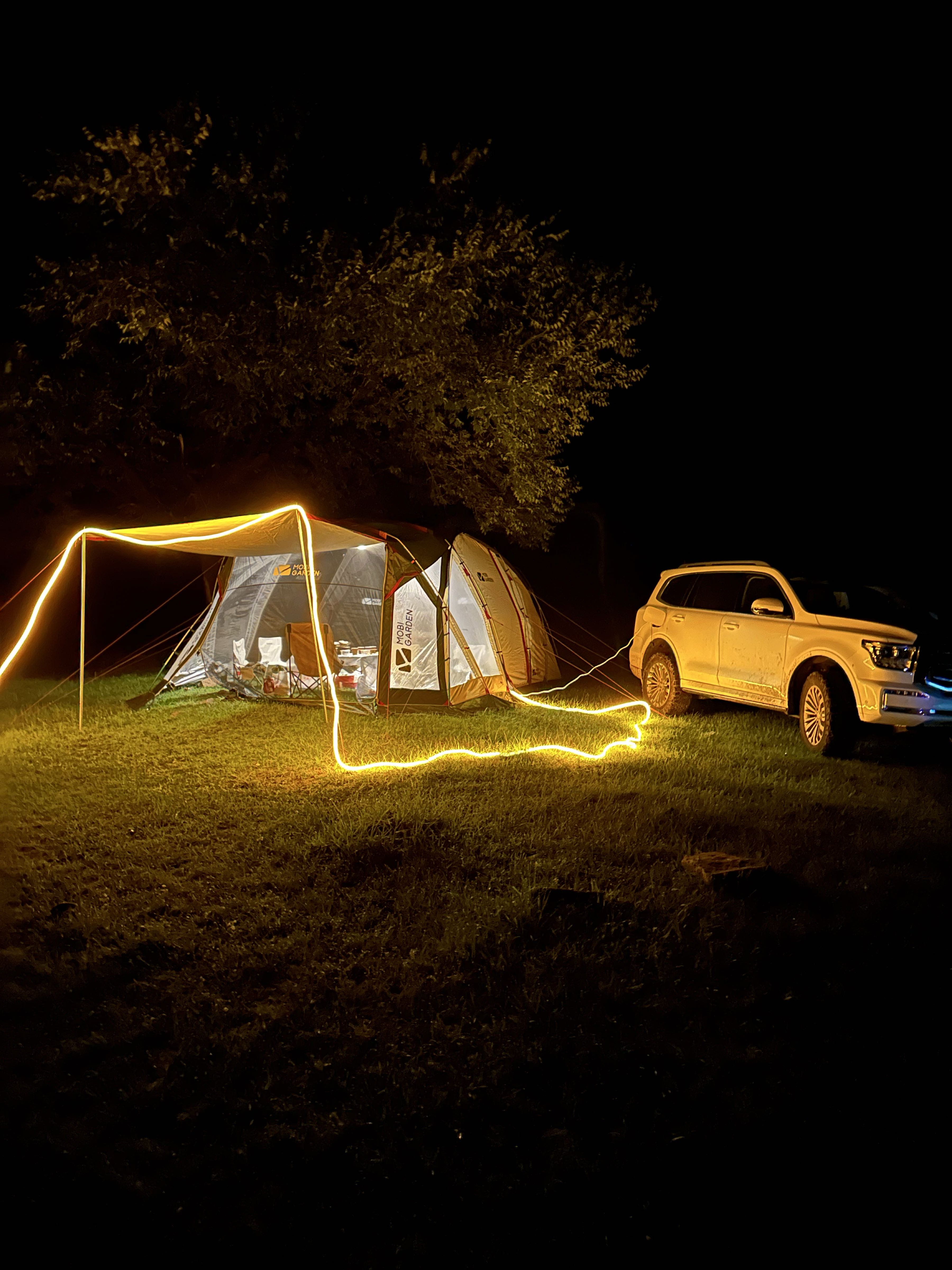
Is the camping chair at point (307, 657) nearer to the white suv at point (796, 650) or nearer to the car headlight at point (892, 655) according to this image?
the white suv at point (796, 650)

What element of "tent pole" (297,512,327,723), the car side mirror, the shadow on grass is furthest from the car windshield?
the shadow on grass

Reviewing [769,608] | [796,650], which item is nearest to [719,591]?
[769,608]

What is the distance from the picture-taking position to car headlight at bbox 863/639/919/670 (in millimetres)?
8375

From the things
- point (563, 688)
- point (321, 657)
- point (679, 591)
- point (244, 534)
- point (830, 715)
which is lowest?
point (563, 688)

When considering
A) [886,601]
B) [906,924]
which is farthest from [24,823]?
[886,601]

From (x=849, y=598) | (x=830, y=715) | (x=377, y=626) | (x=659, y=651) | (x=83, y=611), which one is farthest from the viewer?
(x=377, y=626)

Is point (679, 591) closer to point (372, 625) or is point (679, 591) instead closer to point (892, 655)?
point (892, 655)

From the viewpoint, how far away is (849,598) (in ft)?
33.9

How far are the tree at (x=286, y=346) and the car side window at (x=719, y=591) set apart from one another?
166 inches

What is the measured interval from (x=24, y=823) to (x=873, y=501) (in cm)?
3102

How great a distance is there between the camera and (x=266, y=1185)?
9.51 ft

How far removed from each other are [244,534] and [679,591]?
5.74 meters

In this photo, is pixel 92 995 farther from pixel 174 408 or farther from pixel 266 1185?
pixel 174 408

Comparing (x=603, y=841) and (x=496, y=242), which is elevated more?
(x=496, y=242)
